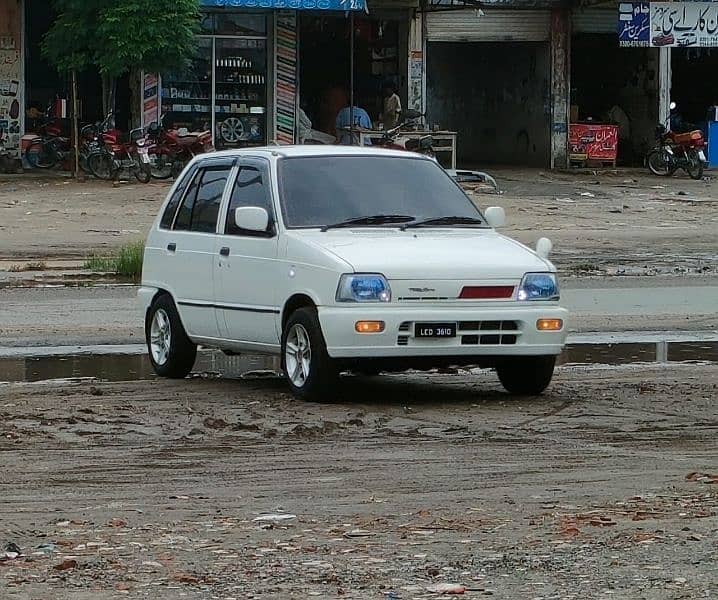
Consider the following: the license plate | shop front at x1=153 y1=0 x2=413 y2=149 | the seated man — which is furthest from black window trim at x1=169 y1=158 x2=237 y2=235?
the seated man

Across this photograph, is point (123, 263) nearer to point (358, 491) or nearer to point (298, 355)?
point (298, 355)

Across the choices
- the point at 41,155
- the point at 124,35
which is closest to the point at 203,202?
the point at 124,35

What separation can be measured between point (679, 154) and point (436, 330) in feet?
88.2

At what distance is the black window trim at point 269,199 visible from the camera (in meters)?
11.0

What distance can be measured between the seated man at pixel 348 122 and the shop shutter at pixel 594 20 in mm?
5707

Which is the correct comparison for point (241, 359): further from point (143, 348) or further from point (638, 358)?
point (638, 358)

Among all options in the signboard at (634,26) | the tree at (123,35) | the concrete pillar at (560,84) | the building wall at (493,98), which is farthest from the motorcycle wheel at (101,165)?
the signboard at (634,26)

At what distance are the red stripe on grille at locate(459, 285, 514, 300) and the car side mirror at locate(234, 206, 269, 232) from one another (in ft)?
4.92

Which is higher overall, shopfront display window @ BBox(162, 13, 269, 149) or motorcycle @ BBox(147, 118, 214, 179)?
shopfront display window @ BBox(162, 13, 269, 149)

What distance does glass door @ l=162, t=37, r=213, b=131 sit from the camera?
34531mm

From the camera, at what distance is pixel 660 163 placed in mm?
36344

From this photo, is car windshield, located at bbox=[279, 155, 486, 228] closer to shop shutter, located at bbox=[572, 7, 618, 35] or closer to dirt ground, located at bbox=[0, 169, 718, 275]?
dirt ground, located at bbox=[0, 169, 718, 275]

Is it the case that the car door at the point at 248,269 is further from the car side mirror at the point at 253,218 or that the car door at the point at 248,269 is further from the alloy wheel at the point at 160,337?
the alloy wheel at the point at 160,337

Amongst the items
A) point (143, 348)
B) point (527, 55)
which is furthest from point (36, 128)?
point (143, 348)
